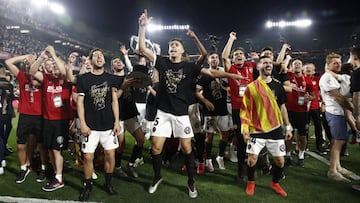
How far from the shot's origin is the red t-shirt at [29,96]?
16.6 ft

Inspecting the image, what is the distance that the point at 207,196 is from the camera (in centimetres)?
440

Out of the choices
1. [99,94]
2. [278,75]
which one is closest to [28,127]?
[99,94]

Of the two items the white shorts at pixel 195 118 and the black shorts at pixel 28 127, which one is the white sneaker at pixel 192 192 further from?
the black shorts at pixel 28 127

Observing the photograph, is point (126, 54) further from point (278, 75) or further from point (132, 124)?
point (278, 75)

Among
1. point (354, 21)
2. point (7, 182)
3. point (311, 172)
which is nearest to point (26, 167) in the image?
point (7, 182)

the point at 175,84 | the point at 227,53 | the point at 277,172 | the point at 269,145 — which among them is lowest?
the point at 277,172

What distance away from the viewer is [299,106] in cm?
625

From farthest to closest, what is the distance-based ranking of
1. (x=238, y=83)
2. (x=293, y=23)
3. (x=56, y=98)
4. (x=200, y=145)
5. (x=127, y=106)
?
(x=293, y=23), (x=200, y=145), (x=127, y=106), (x=238, y=83), (x=56, y=98)

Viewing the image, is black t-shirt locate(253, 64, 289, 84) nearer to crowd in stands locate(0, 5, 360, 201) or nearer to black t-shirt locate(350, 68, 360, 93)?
crowd in stands locate(0, 5, 360, 201)

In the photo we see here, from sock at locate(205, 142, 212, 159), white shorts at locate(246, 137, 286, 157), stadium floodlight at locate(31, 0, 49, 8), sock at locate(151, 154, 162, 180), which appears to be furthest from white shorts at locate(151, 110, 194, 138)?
stadium floodlight at locate(31, 0, 49, 8)

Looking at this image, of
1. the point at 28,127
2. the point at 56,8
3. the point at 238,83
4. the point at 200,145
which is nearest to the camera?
the point at 28,127

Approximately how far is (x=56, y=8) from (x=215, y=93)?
115 ft

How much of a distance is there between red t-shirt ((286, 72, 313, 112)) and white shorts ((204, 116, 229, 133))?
1.56 m

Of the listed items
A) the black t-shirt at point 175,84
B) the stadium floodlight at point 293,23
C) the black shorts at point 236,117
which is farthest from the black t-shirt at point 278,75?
the stadium floodlight at point 293,23
